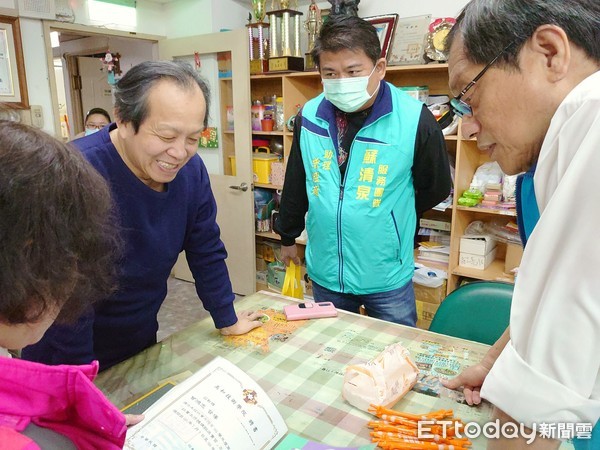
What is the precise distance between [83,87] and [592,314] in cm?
564

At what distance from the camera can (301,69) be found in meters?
3.27

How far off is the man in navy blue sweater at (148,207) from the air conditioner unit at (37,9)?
2248 mm

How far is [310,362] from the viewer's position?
46.5 inches

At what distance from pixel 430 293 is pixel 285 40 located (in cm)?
199

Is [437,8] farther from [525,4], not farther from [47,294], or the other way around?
[47,294]

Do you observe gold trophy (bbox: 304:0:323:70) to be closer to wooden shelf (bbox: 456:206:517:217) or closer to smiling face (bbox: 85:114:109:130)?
wooden shelf (bbox: 456:206:517:217)

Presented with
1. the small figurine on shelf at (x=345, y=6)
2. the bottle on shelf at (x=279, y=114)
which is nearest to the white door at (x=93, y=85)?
the bottle on shelf at (x=279, y=114)

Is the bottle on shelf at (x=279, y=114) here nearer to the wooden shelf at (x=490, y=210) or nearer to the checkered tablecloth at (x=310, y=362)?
the wooden shelf at (x=490, y=210)

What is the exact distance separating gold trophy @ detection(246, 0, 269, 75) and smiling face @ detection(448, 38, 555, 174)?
2.72 meters

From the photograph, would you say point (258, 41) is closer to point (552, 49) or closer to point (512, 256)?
point (512, 256)

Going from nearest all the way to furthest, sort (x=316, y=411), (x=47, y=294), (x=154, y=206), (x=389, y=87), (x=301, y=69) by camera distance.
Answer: (x=47, y=294)
(x=316, y=411)
(x=154, y=206)
(x=389, y=87)
(x=301, y=69)

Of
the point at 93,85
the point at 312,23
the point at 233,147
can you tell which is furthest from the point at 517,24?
the point at 93,85

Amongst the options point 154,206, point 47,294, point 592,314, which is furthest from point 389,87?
point 47,294

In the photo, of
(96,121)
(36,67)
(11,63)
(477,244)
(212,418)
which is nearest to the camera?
(212,418)
